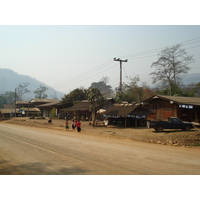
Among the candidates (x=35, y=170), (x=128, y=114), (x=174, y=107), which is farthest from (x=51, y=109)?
(x=35, y=170)

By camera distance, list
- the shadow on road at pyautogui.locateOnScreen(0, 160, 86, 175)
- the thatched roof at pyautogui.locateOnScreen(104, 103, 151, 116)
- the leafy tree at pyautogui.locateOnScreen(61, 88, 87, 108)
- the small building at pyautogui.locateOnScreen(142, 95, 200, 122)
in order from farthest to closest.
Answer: the leafy tree at pyautogui.locateOnScreen(61, 88, 87, 108) < the thatched roof at pyautogui.locateOnScreen(104, 103, 151, 116) < the small building at pyautogui.locateOnScreen(142, 95, 200, 122) < the shadow on road at pyautogui.locateOnScreen(0, 160, 86, 175)

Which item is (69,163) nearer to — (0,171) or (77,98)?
(0,171)

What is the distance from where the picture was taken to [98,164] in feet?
29.5

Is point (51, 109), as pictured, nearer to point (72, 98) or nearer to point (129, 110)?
point (72, 98)

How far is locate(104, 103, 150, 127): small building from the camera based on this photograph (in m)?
29.0

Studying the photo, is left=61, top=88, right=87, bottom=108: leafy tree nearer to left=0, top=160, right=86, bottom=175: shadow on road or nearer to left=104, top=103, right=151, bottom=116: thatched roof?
left=104, top=103, right=151, bottom=116: thatched roof

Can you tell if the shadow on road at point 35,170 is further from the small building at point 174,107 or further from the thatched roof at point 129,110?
the small building at point 174,107

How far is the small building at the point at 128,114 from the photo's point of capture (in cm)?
2904

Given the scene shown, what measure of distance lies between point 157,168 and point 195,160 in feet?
9.06

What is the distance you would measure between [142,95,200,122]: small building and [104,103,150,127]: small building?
2056mm

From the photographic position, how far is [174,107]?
3030cm

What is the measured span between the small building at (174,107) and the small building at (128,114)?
206cm

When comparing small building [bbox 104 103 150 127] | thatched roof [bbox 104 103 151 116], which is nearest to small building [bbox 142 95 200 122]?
thatched roof [bbox 104 103 151 116]

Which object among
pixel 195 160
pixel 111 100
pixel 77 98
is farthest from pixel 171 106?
pixel 77 98
